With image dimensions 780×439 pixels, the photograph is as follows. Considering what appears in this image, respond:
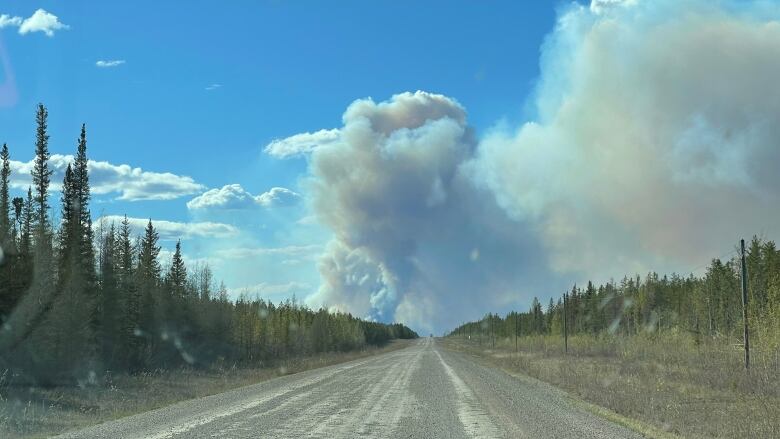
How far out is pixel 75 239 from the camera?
46.8 m

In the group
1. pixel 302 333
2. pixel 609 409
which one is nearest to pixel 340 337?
pixel 302 333

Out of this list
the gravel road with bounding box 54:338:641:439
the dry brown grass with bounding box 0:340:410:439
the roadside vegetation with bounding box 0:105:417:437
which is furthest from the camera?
the roadside vegetation with bounding box 0:105:417:437

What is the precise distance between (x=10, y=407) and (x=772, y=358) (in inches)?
1165

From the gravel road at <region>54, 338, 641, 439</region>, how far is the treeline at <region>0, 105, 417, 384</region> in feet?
56.5

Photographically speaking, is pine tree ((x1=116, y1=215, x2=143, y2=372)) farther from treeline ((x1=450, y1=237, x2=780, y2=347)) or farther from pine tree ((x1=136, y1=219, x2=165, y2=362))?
treeline ((x1=450, y1=237, x2=780, y2=347))

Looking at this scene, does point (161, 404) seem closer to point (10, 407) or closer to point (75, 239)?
point (10, 407)

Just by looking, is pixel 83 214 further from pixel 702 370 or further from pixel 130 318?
pixel 702 370

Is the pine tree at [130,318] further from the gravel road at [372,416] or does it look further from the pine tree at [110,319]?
the gravel road at [372,416]

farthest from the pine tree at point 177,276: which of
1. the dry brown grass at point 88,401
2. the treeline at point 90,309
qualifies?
the dry brown grass at point 88,401

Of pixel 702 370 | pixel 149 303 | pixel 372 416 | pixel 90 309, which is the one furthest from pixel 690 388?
pixel 149 303

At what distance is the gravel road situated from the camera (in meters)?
13.8

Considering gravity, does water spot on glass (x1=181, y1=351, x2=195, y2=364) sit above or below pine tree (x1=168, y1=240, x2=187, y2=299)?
below

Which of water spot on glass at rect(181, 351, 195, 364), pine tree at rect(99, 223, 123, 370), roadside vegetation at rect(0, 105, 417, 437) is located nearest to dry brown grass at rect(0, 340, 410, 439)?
roadside vegetation at rect(0, 105, 417, 437)

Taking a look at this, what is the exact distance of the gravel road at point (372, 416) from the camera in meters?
13.8
